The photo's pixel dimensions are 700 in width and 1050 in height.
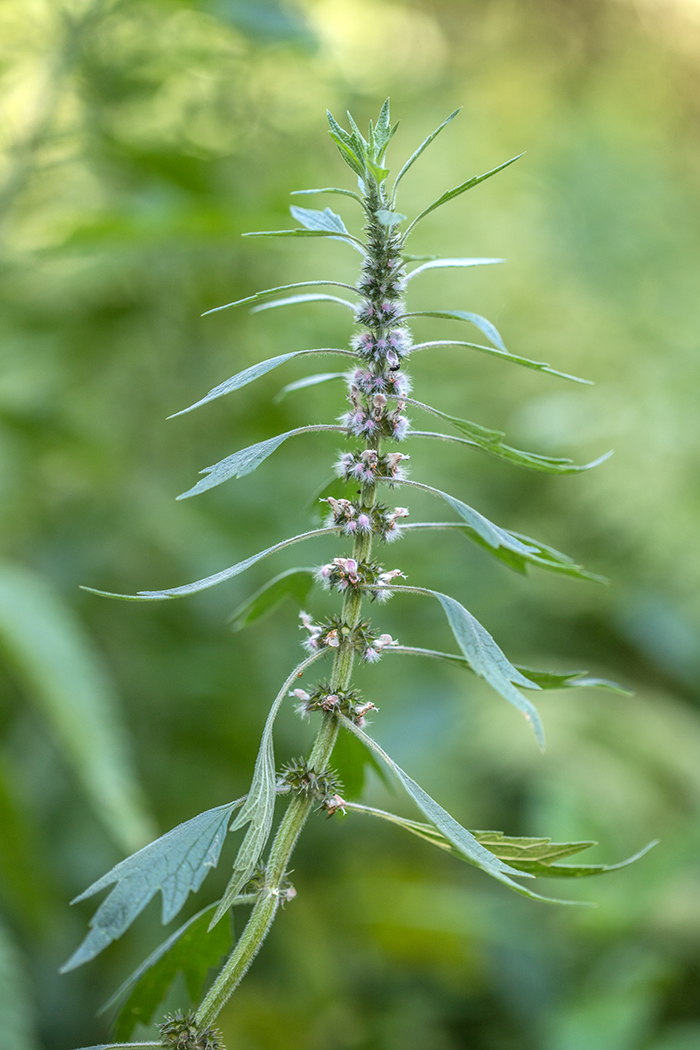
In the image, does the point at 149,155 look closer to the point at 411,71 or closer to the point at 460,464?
the point at 460,464

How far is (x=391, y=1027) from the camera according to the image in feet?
5.26

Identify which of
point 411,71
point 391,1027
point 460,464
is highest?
point 411,71

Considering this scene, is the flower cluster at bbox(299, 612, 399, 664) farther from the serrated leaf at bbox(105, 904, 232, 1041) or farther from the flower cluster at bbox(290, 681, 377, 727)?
the serrated leaf at bbox(105, 904, 232, 1041)

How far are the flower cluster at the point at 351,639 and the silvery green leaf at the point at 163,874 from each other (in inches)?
3.3

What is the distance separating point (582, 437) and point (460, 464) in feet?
1.43

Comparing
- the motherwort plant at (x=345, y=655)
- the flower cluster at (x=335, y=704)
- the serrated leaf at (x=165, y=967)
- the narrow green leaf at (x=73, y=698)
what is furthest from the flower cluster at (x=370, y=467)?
the narrow green leaf at (x=73, y=698)

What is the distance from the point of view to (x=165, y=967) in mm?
463

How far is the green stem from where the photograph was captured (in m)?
0.38

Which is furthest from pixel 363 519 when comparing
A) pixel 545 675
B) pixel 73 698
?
pixel 73 698

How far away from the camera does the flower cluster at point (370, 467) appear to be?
434mm

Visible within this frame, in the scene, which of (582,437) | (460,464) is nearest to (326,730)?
(582,437)

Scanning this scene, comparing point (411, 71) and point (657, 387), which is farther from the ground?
point (411, 71)

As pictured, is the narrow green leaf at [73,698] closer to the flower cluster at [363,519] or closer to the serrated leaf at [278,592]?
the serrated leaf at [278,592]

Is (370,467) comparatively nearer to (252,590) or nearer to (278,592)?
(278,592)
